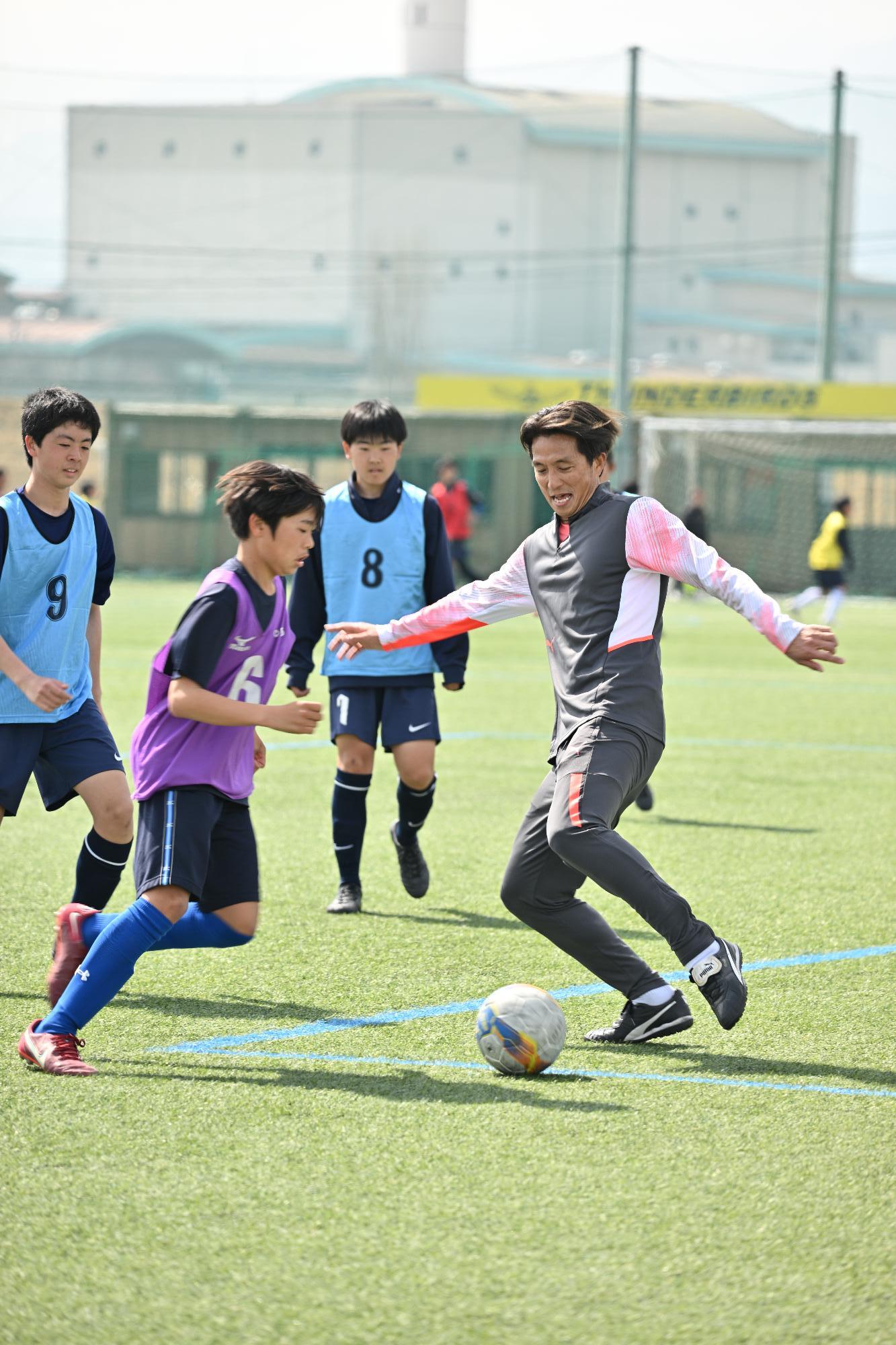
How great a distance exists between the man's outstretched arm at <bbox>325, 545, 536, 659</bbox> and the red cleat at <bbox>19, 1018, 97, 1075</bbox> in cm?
141

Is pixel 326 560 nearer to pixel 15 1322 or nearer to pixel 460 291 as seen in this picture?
pixel 15 1322

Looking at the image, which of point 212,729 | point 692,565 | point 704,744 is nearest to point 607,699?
point 692,565

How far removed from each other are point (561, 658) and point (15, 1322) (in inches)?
98.8

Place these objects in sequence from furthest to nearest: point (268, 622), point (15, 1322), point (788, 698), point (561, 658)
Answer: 1. point (788, 698)
2. point (561, 658)
3. point (268, 622)
4. point (15, 1322)

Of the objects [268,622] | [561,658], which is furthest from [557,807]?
[268,622]

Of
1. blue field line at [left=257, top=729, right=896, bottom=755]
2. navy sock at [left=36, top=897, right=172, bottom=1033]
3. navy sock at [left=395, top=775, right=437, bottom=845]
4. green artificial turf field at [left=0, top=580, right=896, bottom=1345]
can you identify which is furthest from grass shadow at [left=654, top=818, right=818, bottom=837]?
navy sock at [left=36, top=897, right=172, bottom=1033]

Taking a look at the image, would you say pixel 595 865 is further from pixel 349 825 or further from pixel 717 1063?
pixel 349 825

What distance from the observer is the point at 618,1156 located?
3.79 meters

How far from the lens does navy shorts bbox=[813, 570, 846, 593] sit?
22484mm

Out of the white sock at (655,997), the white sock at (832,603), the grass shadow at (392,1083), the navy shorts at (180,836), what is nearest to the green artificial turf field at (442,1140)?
the grass shadow at (392,1083)

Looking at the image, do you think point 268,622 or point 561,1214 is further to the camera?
point 268,622

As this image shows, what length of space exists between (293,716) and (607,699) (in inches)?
36.9

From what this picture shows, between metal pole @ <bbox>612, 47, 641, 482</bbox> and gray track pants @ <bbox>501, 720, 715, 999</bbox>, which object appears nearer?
gray track pants @ <bbox>501, 720, 715, 999</bbox>

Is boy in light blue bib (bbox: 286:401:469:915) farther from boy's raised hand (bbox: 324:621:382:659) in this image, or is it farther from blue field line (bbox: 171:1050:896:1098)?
blue field line (bbox: 171:1050:896:1098)
